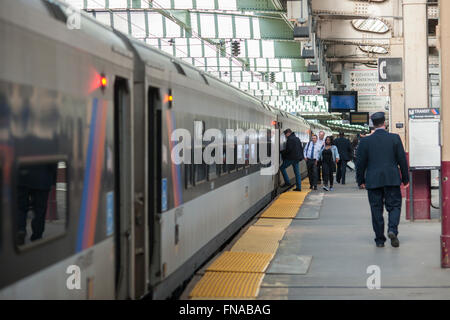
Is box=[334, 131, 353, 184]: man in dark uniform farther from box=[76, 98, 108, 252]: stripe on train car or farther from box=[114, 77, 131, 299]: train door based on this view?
box=[76, 98, 108, 252]: stripe on train car

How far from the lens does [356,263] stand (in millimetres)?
10109

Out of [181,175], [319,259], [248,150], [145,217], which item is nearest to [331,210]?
[248,150]

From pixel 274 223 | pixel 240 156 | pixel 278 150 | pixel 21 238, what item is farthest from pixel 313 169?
pixel 21 238

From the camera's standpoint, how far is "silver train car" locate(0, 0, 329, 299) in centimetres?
421

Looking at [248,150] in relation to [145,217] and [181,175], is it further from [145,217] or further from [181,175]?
[145,217]

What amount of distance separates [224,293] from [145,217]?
1.86 m

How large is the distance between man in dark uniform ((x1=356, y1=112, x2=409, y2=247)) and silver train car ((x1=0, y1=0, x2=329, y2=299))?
9.07ft

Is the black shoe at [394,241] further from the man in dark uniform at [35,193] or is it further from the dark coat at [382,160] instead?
the man in dark uniform at [35,193]

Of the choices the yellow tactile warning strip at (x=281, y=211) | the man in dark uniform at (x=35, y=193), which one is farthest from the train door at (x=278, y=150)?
the man in dark uniform at (x=35, y=193)

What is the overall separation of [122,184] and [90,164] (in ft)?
2.88

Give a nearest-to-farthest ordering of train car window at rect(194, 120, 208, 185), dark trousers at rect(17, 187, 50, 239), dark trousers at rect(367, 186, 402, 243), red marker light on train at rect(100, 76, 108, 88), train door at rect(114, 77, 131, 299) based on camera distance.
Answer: dark trousers at rect(17, 187, 50, 239) → red marker light on train at rect(100, 76, 108, 88) → train door at rect(114, 77, 131, 299) → train car window at rect(194, 120, 208, 185) → dark trousers at rect(367, 186, 402, 243)

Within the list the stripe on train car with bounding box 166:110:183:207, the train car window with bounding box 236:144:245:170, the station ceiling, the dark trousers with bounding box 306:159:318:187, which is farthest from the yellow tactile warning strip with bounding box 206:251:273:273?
the dark trousers with bounding box 306:159:318:187

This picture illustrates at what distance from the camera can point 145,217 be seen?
671cm

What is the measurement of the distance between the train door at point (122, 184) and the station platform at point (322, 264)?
1944 mm
